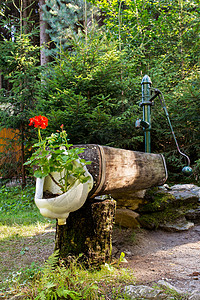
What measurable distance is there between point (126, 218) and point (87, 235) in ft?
3.97

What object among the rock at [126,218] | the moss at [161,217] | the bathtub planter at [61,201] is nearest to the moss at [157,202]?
the moss at [161,217]

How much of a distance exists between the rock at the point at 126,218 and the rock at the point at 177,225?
389 millimetres

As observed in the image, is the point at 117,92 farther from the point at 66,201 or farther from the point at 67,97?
the point at 66,201

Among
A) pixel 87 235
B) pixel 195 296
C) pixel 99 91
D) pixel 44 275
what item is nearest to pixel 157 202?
pixel 87 235

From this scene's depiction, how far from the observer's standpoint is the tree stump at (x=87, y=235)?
2.03m

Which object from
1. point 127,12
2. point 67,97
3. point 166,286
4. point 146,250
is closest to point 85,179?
point 166,286

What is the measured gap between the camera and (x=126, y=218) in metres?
3.17

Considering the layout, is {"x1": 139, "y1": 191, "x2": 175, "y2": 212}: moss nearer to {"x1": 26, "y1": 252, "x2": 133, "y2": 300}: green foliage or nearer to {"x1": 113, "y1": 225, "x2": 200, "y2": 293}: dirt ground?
{"x1": 113, "y1": 225, "x2": 200, "y2": 293}: dirt ground

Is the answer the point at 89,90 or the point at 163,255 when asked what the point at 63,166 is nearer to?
the point at 163,255

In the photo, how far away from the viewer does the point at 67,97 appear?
4.73 m

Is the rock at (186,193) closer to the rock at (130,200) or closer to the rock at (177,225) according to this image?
the rock at (177,225)

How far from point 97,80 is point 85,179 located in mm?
3597

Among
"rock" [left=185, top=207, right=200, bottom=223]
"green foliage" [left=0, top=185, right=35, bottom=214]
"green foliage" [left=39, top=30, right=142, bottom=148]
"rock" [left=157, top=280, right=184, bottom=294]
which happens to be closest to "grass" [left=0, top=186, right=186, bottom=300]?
"rock" [left=157, top=280, right=184, bottom=294]

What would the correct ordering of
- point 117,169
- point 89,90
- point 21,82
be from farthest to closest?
point 21,82 < point 89,90 < point 117,169
